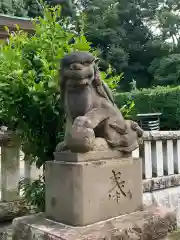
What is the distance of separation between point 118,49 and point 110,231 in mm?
21316

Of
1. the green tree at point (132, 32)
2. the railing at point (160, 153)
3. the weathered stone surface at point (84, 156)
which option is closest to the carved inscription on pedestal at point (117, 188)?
the weathered stone surface at point (84, 156)

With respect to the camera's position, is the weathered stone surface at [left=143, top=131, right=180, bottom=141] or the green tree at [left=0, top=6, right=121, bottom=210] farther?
the weathered stone surface at [left=143, top=131, right=180, bottom=141]

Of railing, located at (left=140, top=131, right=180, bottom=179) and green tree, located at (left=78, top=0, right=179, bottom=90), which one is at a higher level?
green tree, located at (left=78, top=0, right=179, bottom=90)

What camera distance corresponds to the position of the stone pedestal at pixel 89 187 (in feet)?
6.30

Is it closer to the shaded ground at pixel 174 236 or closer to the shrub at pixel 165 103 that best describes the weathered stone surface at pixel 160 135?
the shaded ground at pixel 174 236

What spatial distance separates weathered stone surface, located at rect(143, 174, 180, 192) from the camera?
335 centimetres

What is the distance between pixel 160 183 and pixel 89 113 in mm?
1829

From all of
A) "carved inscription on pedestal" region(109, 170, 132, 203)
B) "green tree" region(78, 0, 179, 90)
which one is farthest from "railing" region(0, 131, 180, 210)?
"green tree" region(78, 0, 179, 90)

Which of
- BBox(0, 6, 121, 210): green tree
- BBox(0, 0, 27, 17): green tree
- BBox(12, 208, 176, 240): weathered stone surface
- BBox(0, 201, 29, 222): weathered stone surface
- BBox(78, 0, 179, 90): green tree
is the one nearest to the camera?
BBox(12, 208, 176, 240): weathered stone surface

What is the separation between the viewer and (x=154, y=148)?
3.56 meters

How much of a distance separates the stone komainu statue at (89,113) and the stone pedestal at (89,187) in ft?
0.28

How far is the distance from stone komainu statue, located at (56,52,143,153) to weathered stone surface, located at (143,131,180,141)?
116cm

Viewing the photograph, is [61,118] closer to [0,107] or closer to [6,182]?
[0,107]

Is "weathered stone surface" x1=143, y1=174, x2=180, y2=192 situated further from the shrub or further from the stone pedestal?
the shrub
